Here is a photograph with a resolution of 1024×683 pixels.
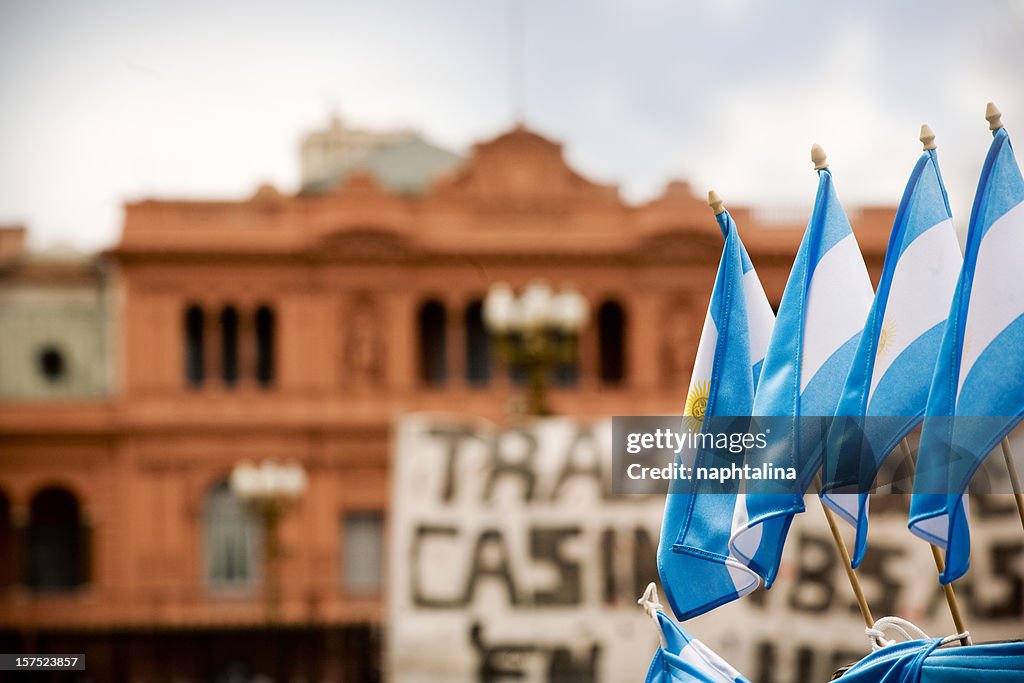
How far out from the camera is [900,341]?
5879 millimetres

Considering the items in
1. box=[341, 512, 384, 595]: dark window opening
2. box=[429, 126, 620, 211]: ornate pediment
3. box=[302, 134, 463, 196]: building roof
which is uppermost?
box=[302, 134, 463, 196]: building roof

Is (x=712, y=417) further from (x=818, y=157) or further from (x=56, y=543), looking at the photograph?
(x=56, y=543)

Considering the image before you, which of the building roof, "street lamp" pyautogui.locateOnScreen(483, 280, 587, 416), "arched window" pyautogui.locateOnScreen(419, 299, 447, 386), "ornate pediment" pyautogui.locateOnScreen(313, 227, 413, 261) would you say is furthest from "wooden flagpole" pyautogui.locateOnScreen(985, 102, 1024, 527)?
the building roof

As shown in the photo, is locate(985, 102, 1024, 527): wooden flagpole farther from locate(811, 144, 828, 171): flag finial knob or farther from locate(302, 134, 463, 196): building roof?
locate(302, 134, 463, 196): building roof

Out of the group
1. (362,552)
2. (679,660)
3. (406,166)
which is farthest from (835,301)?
(406,166)

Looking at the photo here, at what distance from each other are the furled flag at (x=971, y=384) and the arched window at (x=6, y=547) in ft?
95.2

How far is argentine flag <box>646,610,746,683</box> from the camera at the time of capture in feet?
19.8

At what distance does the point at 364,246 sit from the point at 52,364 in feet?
22.3

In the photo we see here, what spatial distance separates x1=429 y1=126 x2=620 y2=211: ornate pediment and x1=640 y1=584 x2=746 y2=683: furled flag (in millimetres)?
26636

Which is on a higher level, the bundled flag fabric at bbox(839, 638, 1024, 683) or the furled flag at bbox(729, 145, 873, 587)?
the furled flag at bbox(729, 145, 873, 587)

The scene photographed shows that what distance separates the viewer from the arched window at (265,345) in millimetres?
32750

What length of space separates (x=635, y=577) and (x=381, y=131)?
23823 millimetres

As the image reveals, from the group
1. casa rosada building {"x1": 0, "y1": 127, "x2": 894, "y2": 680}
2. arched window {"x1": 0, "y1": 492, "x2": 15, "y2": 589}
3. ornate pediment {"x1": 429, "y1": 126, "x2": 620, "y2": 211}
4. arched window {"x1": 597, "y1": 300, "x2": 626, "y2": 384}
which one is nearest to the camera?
casa rosada building {"x1": 0, "y1": 127, "x2": 894, "y2": 680}

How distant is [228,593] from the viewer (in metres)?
31.5
